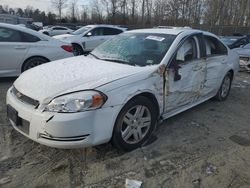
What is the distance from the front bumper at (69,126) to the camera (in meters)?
2.61

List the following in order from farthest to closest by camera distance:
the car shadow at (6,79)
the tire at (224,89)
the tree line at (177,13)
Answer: the tree line at (177,13) → the car shadow at (6,79) → the tire at (224,89)

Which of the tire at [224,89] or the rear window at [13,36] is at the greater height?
the rear window at [13,36]

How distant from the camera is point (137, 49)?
3.88m

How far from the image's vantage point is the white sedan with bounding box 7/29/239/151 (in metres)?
2.67

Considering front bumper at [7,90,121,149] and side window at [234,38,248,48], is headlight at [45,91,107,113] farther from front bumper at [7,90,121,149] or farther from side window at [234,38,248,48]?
side window at [234,38,248,48]

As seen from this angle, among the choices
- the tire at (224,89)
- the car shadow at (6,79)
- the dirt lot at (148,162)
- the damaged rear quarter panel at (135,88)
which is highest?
the damaged rear quarter panel at (135,88)

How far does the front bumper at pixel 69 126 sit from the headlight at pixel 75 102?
51 millimetres

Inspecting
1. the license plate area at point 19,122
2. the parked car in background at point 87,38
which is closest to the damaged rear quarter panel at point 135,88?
the license plate area at point 19,122

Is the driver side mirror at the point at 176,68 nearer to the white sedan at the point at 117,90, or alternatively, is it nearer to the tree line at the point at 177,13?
the white sedan at the point at 117,90

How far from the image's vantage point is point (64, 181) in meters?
2.64

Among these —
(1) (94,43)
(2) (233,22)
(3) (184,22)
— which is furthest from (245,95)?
(2) (233,22)

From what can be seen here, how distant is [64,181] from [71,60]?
1998 millimetres

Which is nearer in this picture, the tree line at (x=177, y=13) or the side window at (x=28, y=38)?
the side window at (x=28, y=38)

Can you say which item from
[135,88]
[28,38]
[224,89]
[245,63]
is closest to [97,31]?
[28,38]
